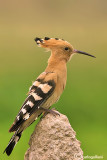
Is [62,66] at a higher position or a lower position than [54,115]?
higher

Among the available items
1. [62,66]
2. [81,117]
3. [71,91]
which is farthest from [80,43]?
[62,66]

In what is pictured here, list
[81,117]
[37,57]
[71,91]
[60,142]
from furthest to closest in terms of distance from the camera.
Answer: [37,57] < [71,91] < [81,117] < [60,142]

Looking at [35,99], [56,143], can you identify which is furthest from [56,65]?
[56,143]

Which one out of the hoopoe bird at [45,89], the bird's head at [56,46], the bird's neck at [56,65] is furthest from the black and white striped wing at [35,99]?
the bird's head at [56,46]

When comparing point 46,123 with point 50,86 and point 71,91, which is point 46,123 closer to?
point 50,86

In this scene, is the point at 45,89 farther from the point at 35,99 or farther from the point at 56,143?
the point at 56,143

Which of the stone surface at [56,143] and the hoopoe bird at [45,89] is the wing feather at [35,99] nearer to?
the hoopoe bird at [45,89]

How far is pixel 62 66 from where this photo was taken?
10.6 feet

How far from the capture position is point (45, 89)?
3117 mm

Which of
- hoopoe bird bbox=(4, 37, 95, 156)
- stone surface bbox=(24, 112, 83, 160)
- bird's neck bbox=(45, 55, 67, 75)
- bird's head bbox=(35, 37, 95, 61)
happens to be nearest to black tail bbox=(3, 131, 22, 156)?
hoopoe bird bbox=(4, 37, 95, 156)

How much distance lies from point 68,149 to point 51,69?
550mm

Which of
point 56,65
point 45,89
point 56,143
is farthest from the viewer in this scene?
point 56,65

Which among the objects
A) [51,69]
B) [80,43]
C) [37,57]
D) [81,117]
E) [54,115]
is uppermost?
[80,43]

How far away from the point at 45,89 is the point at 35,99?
10 cm
